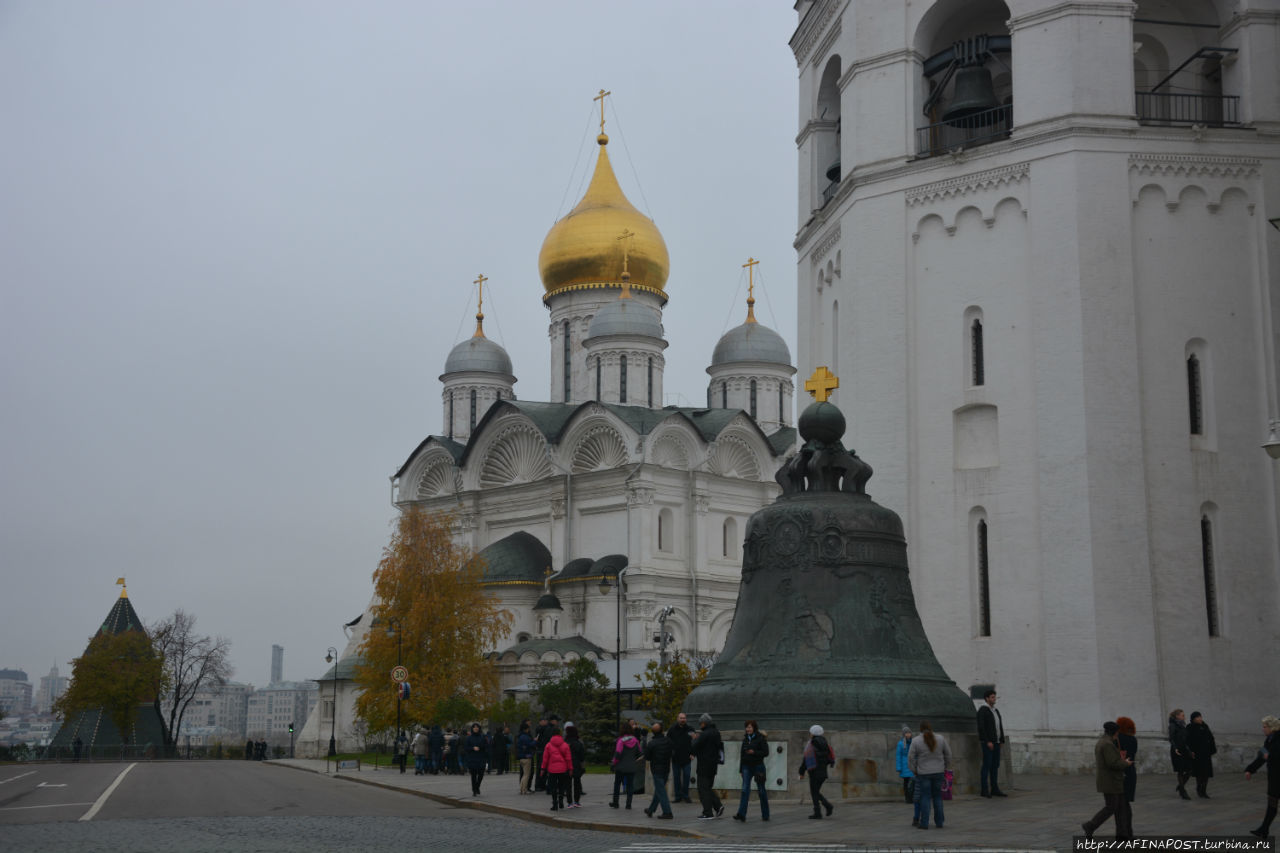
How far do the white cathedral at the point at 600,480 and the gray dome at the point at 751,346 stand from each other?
156 cm

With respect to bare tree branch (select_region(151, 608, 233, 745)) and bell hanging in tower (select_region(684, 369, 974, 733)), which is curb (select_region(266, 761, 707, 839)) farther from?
bare tree branch (select_region(151, 608, 233, 745))

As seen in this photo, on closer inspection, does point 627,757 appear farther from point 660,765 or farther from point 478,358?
point 478,358

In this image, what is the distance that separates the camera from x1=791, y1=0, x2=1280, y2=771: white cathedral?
70.5 feet

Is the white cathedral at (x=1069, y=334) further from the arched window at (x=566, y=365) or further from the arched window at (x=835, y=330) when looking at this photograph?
the arched window at (x=566, y=365)

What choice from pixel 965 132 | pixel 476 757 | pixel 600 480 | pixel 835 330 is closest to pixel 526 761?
pixel 476 757

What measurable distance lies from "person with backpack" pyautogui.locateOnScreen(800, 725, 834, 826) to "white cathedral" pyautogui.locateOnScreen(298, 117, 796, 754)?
3106cm

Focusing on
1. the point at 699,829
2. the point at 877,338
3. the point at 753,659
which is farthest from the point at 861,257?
the point at 699,829

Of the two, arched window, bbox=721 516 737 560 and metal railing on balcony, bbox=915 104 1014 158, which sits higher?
metal railing on balcony, bbox=915 104 1014 158

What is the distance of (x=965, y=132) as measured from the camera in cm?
2533

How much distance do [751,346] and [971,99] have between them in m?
37.2

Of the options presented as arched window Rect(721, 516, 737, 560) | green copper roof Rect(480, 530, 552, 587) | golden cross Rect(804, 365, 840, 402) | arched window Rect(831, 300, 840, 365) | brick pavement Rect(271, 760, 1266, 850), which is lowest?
brick pavement Rect(271, 760, 1266, 850)

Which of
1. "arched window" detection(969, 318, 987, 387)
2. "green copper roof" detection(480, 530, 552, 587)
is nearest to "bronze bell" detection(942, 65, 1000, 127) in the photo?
"arched window" detection(969, 318, 987, 387)

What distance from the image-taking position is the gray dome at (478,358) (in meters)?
61.0

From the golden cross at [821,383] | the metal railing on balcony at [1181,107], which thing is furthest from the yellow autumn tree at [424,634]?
the golden cross at [821,383]
